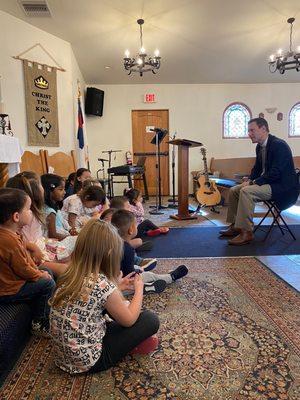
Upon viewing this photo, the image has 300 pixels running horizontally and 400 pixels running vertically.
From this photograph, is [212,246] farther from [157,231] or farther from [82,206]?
[82,206]

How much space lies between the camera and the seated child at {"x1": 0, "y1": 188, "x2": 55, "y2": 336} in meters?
1.40

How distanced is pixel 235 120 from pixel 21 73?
204 inches

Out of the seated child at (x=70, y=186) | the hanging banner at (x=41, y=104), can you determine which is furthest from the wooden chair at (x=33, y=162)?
the seated child at (x=70, y=186)

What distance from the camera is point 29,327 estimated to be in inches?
62.5

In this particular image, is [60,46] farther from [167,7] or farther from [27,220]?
[27,220]

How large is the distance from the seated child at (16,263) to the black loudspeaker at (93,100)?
5938mm

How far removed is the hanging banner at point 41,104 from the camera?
4660 mm

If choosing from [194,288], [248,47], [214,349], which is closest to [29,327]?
[214,349]

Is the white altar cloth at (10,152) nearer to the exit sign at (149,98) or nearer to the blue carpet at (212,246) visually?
the blue carpet at (212,246)

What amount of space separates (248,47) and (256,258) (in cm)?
494

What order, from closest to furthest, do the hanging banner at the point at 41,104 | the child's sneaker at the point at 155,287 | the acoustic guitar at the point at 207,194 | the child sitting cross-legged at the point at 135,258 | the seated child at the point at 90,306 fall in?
the seated child at the point at 90,306
the child's sneaker at the point at 155,287
the child sitting cross-legged at the point at 135,258
the hanging banner at the point at 41,104
the acoustic guitar at the point at 207,194

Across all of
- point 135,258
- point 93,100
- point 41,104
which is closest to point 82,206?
point 135,258

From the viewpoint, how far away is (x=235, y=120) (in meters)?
7.79

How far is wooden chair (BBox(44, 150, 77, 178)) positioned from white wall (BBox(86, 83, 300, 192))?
2181 mm
